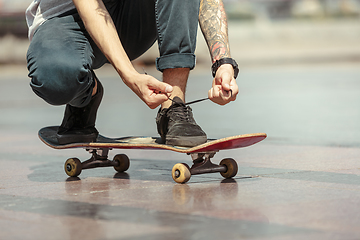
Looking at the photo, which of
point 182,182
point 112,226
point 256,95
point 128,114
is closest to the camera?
point 112,226

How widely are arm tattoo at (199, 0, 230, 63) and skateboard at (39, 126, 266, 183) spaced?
17.4 inches

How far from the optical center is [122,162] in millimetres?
2717

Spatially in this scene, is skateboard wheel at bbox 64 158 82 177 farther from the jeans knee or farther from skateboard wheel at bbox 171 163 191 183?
skateboard wheel at bbox 171 163 191 183

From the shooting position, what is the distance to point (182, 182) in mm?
2295

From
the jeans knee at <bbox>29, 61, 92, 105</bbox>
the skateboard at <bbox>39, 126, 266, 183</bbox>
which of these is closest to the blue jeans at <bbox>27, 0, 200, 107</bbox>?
the jeans knee at <bbox>29, 61, 92, 105</bbox>

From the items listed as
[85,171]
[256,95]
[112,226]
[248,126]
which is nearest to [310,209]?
[112,226]

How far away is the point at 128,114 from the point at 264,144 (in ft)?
9.32

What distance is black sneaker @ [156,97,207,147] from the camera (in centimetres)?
234

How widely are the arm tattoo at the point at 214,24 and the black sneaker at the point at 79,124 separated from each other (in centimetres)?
60

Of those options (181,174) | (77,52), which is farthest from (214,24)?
(181,174)

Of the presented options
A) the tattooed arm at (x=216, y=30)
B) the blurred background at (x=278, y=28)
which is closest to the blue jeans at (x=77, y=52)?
the tattooed arm at (x=216, y=30)

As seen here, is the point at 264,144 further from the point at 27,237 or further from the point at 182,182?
the point at 27,237

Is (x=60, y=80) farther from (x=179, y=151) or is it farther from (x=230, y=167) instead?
(x=230, y=167)

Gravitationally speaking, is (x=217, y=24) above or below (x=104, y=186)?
above
